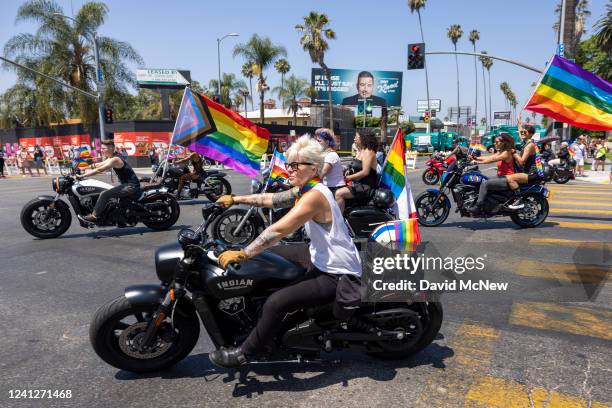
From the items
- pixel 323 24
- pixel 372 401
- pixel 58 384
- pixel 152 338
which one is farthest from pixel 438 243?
pixel 323 24

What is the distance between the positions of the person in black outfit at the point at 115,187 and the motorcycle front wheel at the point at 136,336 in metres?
5.13

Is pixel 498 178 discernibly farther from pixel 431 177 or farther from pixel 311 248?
pixel 431 177

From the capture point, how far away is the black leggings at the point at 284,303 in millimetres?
2982

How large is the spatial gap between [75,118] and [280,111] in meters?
37.3

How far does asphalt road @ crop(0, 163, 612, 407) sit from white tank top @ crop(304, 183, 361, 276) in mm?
821

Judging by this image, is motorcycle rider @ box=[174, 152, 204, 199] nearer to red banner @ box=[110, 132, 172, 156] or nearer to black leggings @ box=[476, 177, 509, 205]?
black leggings @ box=[476, 177, 509, 205]

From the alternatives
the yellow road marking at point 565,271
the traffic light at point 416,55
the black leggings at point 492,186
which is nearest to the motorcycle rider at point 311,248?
the yellow road marking at point 565,271

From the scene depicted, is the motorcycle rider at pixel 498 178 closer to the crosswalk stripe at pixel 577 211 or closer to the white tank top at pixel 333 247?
the crosswalk stripe at pixel 577 211

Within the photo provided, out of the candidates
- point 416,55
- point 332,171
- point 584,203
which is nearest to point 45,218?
point 332,171

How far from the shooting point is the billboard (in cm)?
6862

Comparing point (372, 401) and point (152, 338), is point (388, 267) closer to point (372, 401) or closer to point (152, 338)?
point (372, 401)

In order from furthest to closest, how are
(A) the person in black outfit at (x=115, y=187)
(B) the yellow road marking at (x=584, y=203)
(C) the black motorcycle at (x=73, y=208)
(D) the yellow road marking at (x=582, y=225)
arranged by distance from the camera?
(B) the yellow road marking at (x=584, y=203)
(D) the yellow road marking at (x=582, y=225)
(C) the black motorcycle at (x=73, y=208)
(A) the person in black outfit at (x=115, y=187)

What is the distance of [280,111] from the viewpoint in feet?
236

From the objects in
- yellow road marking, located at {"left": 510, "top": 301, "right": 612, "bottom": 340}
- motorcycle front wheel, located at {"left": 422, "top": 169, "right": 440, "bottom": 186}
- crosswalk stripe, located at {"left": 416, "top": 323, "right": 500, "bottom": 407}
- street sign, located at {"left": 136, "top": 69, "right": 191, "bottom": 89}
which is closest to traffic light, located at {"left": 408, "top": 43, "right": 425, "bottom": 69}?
motorcycle front wheel, located at {"left": 422, "top": 169, "right": 440, "bottom": 186}
